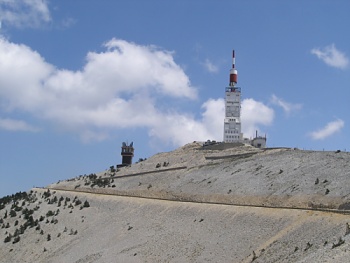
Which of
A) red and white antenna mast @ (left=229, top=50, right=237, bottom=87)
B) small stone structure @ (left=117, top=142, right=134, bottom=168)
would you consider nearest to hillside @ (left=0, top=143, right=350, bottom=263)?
small stone structure @ (left=117, top=142, right=134, bottom=168)

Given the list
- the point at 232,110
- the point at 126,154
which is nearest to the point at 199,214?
the point at 126,154

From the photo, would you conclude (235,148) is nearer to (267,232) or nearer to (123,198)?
(123,198)

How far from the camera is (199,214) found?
1363 inches

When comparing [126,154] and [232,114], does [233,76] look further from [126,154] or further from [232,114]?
[126,154]

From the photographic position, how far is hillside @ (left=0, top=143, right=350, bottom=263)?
25875mm

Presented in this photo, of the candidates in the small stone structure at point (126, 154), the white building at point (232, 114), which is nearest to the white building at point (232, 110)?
the white building at point (232, 114)

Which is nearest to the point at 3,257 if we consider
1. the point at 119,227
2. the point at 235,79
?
the point at 119,227

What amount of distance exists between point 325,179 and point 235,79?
5814 centimetres

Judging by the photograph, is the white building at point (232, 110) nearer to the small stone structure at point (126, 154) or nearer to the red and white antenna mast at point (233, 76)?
the red and white antenna mast at point (233, 76)

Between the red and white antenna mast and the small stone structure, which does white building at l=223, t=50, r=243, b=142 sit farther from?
the small stone structure

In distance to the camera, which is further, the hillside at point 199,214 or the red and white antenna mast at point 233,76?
the red and white antenna mast at point 233,76

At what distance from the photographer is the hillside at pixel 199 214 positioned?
84.9ft

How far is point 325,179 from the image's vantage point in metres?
38.2

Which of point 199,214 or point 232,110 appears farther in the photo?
point 232,110
